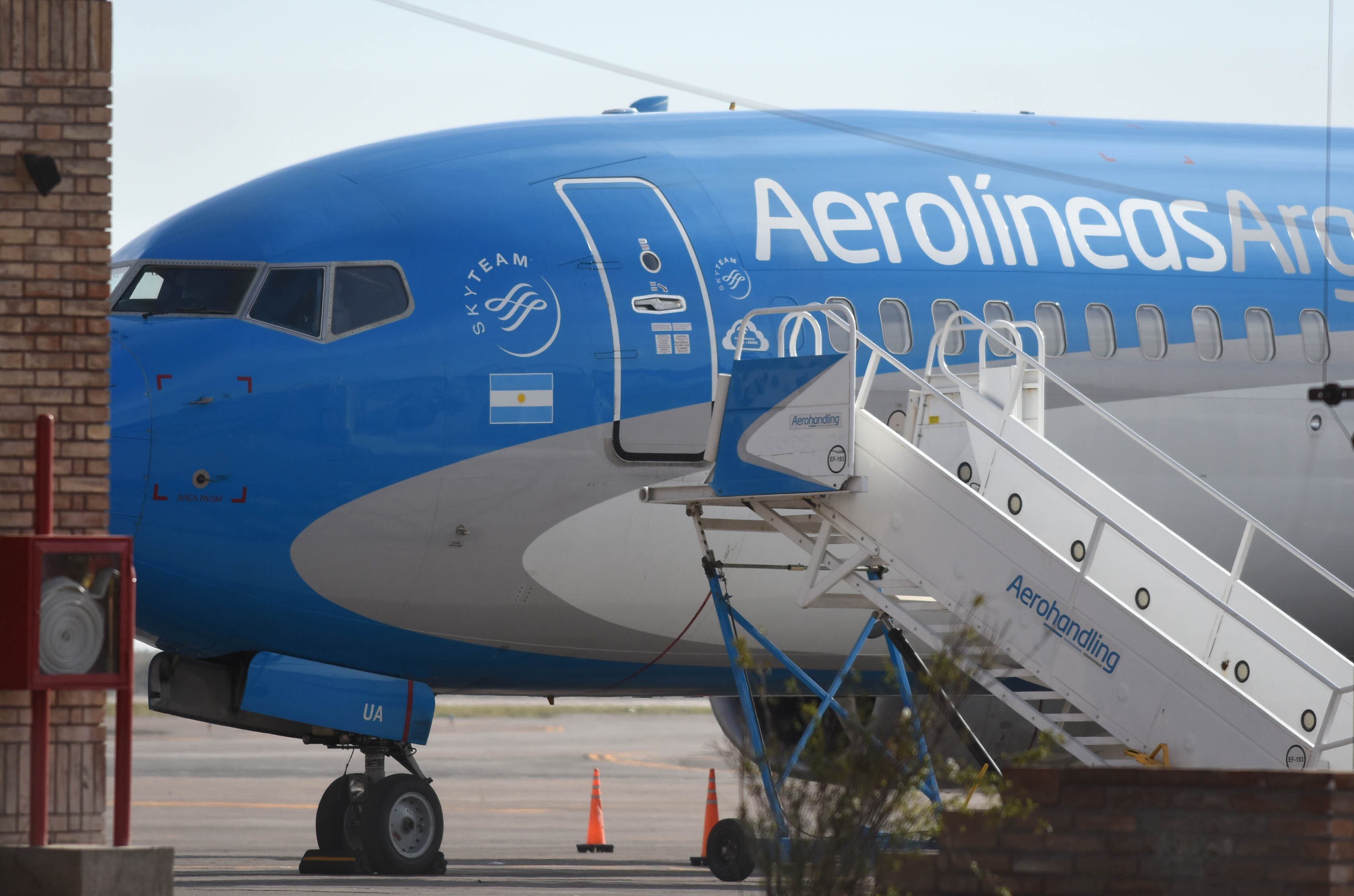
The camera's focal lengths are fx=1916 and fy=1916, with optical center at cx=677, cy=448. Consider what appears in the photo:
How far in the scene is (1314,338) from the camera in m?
14.5

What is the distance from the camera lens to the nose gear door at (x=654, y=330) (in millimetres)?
12547

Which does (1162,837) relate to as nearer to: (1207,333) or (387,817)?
(387,817)

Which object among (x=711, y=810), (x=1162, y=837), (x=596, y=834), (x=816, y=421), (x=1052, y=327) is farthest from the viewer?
(x=596, y=834)

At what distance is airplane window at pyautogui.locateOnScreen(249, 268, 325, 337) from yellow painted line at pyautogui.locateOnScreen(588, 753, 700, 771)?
28.4m

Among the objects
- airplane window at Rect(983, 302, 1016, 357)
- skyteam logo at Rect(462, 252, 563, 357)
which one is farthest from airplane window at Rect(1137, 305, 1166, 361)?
skyteam logo at Rect(462, 252, 563, 357)

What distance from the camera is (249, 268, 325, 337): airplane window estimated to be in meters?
12.2

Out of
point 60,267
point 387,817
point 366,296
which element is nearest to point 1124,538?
point 366,296

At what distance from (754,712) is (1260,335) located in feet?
18.9

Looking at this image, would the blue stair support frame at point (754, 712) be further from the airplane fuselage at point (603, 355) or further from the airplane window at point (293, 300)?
the airplane window at point (293, 300)

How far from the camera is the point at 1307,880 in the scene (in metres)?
7.98

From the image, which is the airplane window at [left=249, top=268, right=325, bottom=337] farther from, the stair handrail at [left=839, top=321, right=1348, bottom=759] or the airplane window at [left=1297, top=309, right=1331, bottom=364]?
the airplane window at [left=1297, top=309, right=1331, bottom=364]

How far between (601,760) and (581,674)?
31356 millimetres

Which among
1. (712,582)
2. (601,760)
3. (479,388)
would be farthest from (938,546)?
(601,760)

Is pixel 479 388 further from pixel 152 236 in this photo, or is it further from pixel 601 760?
pixel 601 760
